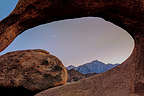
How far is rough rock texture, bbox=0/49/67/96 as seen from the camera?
6824 millimetres

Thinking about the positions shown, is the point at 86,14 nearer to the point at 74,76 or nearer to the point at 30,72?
the point at 30,72

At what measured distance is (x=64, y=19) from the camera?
137 inches

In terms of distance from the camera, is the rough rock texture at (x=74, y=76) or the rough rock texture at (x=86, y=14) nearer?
the rough rock texture at (x=86, y=14)

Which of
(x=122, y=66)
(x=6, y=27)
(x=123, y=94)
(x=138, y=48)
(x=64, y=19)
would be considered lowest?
(x=123, y=94)

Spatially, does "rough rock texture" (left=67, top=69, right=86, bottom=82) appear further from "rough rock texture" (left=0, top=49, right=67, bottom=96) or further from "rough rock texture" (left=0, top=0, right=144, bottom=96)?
"rough rock texture" (left=0, top=0, right=144, bottom=96)

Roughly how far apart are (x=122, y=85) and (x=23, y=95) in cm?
529

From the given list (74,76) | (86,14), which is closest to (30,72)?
(86,14)

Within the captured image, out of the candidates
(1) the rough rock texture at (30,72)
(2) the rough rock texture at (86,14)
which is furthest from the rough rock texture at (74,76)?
(2) the rough rock texture at (86,14)

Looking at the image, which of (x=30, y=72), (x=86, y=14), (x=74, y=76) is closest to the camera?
(x=86, y=14)

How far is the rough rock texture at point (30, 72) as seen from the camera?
6824 mm

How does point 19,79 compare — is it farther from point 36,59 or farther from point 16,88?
point 36,59

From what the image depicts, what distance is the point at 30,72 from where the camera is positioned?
7.04 m

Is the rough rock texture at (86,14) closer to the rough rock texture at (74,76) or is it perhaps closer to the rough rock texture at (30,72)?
the rough rock texture at (30,72)

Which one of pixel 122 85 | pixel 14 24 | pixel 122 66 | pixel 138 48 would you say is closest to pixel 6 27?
pixel 14 24
